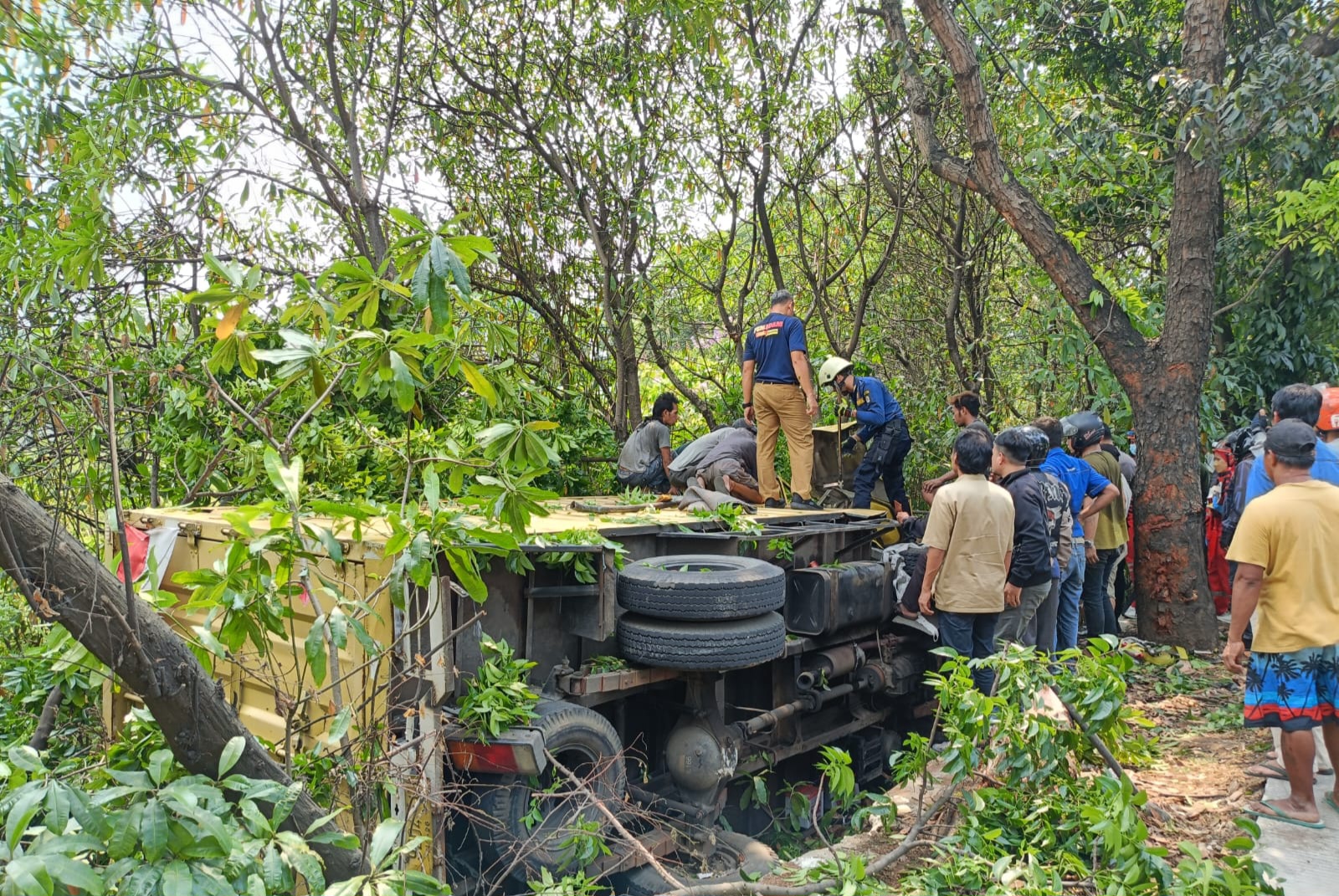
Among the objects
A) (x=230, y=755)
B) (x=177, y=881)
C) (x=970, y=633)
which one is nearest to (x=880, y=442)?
(x=970, y=633)

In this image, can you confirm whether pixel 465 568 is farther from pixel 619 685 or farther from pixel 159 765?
pixel 619 685

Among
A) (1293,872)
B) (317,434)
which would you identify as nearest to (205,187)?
→ (317,434)

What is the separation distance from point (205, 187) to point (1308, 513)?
7.31 m

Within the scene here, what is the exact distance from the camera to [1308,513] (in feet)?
12.5

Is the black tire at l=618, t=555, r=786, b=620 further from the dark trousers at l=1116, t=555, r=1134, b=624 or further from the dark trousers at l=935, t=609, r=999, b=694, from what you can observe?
the dark trousers at l=1116, t=555, r=1134, b=624

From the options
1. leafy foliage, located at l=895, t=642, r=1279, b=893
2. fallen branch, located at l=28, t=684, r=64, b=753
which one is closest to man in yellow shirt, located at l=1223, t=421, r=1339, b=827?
leafy foliage, located at l=895, t=642, r=1279, b=893

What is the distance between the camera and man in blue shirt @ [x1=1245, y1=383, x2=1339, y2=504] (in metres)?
4.48

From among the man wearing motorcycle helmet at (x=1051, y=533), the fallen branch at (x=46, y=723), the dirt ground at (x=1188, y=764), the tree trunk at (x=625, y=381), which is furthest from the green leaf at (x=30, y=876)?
the tree trunk at (x=625, y=381)

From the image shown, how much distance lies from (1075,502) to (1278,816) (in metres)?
2.76

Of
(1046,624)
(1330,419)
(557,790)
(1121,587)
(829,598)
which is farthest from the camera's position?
(1121,587)

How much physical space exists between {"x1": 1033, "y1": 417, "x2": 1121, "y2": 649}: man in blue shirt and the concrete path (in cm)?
233

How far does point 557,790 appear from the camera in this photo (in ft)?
12.3

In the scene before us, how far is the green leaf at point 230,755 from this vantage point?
2.01 meters

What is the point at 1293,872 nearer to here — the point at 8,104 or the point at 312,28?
the point at 8,104
